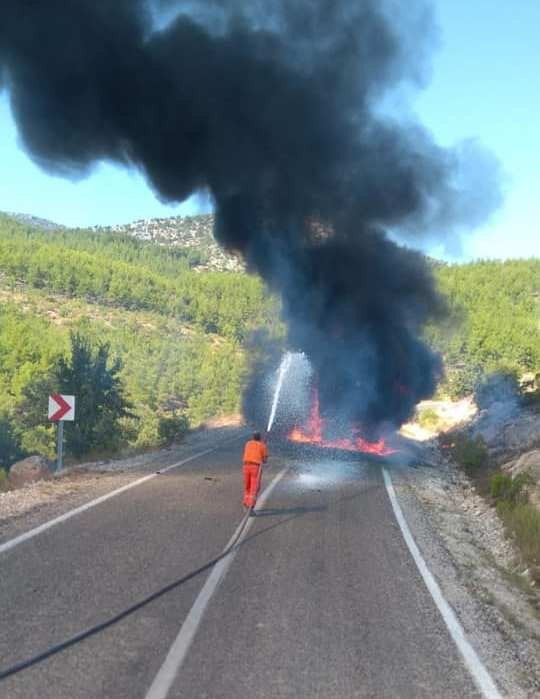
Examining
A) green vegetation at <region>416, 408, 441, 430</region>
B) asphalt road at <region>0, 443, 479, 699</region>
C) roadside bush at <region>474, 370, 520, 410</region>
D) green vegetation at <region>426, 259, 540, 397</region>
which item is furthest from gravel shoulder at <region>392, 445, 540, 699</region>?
green vegetation at <region>416, 408, 441, 430</region>

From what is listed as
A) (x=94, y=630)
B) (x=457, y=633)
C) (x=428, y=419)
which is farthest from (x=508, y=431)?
(x=94, y=630)

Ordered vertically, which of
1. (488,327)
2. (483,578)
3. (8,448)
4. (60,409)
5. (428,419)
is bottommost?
(8,448)

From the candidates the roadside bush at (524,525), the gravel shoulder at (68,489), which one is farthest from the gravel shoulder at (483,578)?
the gravel shoulder at (68,489)

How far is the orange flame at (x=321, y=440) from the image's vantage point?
26.4 m

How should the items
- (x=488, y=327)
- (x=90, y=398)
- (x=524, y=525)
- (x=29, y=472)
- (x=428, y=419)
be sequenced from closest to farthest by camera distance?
1. (x=524, y=525)
2. (x=29, y=472)
3. (x=90, y=398)
4. (x=428, y=419)
5. (x=488, y=327)

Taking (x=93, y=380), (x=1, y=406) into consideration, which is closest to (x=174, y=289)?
(x=1, y=406)

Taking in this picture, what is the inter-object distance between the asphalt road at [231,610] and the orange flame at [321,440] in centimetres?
1452

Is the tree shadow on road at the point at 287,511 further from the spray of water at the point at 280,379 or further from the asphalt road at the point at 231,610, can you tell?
the spray of water at the point at 280,379

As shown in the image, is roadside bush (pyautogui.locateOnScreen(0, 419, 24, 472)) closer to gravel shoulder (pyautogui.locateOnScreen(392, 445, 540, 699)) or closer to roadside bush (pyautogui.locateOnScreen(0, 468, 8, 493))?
roadside bush (pyautogui.locateOnScreen(0, 468, 8, 493))

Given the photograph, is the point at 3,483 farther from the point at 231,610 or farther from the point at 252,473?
the point at 231,610

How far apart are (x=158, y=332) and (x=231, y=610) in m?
Answer: 117

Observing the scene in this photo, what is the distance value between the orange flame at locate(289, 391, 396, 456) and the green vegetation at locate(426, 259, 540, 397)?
758 cm

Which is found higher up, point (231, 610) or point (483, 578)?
point (231, 610)

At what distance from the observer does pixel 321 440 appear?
2766 cm
